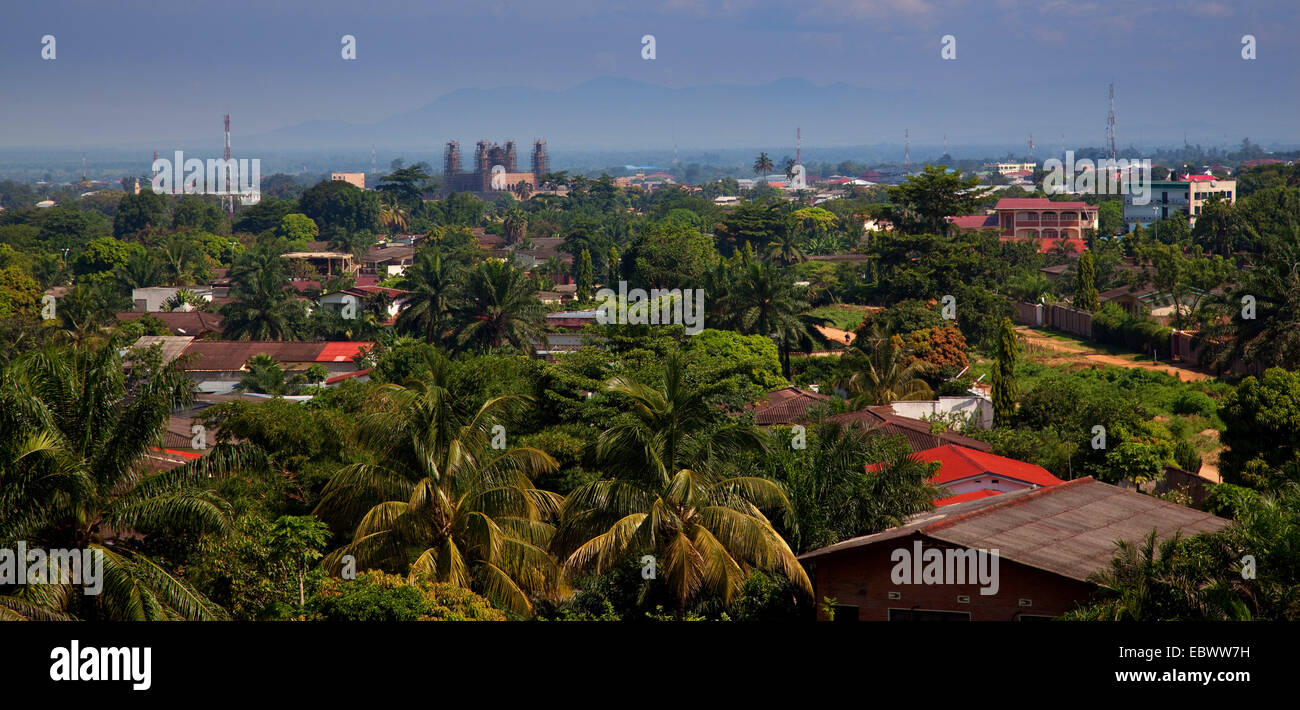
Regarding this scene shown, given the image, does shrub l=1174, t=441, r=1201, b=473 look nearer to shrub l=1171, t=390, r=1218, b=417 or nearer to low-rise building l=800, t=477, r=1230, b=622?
shrub l=1171, t=390, r=1218, b=417

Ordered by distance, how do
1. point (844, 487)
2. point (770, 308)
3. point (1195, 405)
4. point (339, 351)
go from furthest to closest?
1. point (770, 308)
2. point (339, 351)
3. point (1195, 405)
4. point (844, 487)

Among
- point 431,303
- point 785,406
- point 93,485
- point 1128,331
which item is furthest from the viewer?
point 1128,331

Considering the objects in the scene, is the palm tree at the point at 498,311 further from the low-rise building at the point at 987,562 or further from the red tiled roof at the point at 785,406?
the low-rise building at the point at 987,562

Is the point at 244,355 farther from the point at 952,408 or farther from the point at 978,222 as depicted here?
the point at 978,222

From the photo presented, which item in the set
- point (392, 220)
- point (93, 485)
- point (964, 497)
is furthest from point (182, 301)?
point (392, 220)

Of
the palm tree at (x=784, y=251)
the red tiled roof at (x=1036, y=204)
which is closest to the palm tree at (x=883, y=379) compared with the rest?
the palm tree at (x=784, y=251)

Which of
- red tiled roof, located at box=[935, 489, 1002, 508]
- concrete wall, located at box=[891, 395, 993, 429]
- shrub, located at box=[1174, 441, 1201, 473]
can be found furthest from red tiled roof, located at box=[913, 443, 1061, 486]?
concrete wall, located at box=[891, 395, 993, 429]
